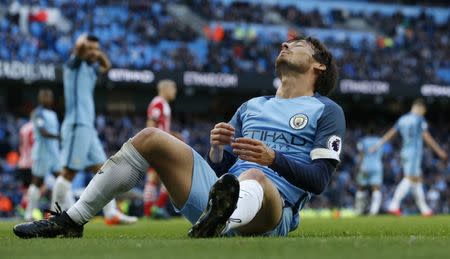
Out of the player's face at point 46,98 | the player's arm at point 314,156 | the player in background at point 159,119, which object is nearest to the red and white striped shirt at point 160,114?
the player in background at point 159,119

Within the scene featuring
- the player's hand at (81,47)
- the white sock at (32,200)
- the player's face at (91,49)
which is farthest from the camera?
the white sock at (32,200)

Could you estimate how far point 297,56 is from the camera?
5.40 metres

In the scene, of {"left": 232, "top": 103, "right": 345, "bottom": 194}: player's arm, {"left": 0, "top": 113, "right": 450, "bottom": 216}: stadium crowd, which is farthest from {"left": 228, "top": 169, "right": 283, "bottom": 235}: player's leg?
{"left": 0, "top": 113, "right": 450, "bottom": 216}: stadium crowd

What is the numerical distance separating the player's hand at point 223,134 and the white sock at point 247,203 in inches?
12.7

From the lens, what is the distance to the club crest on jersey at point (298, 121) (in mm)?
5156

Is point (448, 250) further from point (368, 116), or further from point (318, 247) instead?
point (368, 116)

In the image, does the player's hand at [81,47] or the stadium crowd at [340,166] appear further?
the stadium crowd at [340,166]

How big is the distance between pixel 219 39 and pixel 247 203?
2792cm

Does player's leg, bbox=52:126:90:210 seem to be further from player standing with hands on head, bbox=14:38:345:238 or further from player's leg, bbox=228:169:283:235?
player's leg, bbox=228:169:283:235

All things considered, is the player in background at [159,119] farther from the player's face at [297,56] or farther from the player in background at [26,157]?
the player's face at [297,56]

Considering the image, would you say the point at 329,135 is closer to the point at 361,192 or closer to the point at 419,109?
the point at 419,109

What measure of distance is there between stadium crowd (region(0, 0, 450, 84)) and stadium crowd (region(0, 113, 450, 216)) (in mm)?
2049

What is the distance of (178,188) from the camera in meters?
5.01

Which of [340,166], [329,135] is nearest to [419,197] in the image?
[340,166]
